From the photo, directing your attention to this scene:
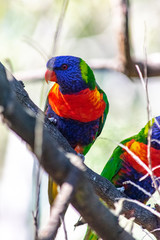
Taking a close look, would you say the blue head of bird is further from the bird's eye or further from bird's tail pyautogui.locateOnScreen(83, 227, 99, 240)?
bird's tail pyautogui.locateOnScreen(83, 227, 99, 240)

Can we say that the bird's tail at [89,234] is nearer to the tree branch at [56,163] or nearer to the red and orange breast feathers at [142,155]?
the red and orange breast feathers at [142,155]

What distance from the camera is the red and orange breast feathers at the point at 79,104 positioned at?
314 centimetres

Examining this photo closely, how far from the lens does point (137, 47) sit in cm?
764

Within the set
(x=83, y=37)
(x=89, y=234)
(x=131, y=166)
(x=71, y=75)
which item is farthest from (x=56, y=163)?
(x=83, y=37)

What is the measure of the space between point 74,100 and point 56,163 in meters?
1.99

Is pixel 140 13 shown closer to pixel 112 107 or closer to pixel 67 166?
pixel 112 107

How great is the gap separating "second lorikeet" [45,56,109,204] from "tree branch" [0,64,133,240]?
1.77 m

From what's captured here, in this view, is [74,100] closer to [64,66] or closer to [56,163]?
[64,66]

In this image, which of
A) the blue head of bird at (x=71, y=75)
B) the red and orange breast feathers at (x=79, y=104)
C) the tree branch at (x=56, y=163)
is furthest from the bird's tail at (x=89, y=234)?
the tree branch at (x=56, y=163)

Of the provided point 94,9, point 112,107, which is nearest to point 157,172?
point 112,107

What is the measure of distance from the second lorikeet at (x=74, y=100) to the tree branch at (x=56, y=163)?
5.81ft

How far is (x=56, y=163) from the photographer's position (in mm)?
1187

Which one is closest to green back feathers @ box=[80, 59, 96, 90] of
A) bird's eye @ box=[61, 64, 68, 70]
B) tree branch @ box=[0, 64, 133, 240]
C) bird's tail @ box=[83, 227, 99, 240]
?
bird's eye @ box=[61, 64, 68, 70]

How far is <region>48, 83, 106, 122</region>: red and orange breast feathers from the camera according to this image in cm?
314
